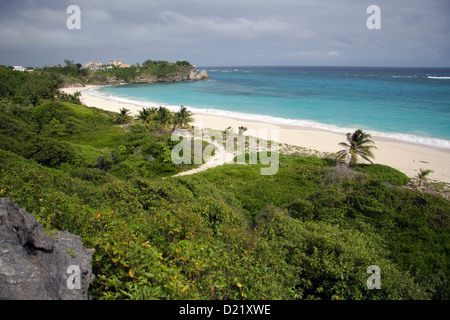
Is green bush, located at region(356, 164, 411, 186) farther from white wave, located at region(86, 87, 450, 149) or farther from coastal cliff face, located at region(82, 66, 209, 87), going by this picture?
coastal cliff face, located at region(82, 66, 209, 87)

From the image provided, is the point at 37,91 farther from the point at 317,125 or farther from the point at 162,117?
the point at 317,125

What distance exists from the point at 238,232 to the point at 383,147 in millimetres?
30125

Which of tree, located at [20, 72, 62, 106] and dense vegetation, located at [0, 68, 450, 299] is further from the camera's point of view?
tree, located at [20, 72, 62, 106]

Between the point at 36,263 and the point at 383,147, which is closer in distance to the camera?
the point at 36,263

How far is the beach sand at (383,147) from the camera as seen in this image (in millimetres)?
25078

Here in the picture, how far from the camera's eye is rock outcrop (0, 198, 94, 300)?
150 inches

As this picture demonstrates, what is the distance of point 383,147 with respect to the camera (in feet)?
101

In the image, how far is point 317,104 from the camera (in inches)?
2354

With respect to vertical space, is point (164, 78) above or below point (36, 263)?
above

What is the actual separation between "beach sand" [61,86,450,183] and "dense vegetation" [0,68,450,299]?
1162 centimetres

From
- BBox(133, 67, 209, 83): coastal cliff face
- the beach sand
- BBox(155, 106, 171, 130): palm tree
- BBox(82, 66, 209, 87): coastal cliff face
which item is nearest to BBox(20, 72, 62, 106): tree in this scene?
BBox(155, 106, 171, 130): palm tree

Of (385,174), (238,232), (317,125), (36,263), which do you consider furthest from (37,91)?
(385,174)

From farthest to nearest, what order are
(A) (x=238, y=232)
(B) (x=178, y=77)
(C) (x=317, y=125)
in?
1. (B) (x=178, y=77)
2. (C) (x=317, y=125)
3. (A) (x=238, y=232)
